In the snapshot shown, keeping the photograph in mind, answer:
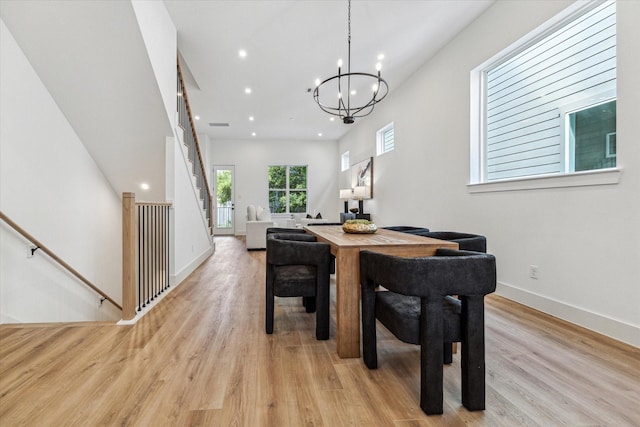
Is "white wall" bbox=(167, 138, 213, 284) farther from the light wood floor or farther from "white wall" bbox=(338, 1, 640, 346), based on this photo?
"white wall" bbox=(338, 1, 640, 346)

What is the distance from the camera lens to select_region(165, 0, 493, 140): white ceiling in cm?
337

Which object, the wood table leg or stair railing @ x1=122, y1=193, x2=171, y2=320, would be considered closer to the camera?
the wood table leg

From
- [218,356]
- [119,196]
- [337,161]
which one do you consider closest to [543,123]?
[218,356]

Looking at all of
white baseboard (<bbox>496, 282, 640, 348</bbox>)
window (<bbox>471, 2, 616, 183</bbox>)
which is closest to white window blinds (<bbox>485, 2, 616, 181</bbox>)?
window (<bbox>471, 2, 616, 183</bbox>)

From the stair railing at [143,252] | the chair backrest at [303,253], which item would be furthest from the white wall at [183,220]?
the chair backrest at [303,253]

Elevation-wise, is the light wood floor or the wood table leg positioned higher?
the wood table leg

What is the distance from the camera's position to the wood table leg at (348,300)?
1914 mm

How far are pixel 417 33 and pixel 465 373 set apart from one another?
12.8 feet

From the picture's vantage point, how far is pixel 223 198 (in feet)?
33.0

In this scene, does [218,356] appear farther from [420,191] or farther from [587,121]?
[420,191]

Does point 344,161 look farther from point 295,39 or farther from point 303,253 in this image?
point 303,253

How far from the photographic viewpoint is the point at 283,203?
1029cm

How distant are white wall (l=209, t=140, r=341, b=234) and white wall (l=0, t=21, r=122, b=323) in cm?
567

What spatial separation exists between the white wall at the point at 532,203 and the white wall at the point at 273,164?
16.5 feet
